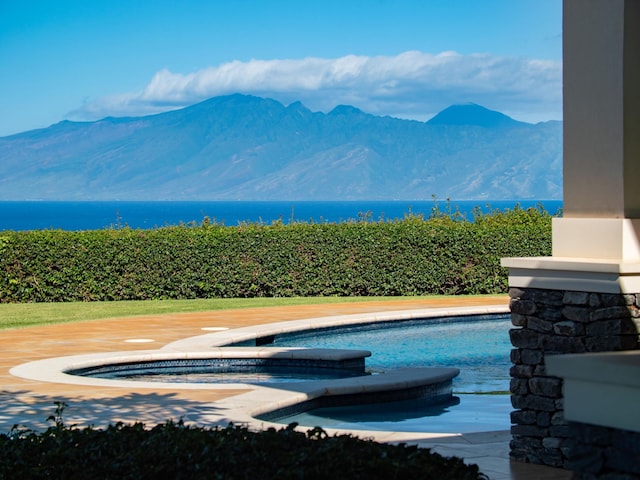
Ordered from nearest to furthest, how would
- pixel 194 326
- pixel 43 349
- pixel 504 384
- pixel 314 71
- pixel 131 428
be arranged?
pixel 131 428
pixel 504 384
pixel 43 349
pixel 194 326
pixel 314 71

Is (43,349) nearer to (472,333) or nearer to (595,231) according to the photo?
(472,333)


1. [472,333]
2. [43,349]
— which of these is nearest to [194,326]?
[43,349]

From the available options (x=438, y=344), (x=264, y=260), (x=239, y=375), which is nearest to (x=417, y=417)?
(x=239, y=375)

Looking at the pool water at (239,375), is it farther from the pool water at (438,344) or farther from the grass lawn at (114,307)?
the grass lawn at (114,307)

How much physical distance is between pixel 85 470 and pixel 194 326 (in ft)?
32.7

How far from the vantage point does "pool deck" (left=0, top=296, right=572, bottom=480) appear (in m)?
7.11

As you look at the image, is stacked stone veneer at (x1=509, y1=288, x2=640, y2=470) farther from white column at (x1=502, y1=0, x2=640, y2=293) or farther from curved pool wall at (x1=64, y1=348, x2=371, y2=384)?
curved pool wall at (x1=64, y1=348, x2=371, y2=384)

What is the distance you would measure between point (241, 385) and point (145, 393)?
0.95 metres

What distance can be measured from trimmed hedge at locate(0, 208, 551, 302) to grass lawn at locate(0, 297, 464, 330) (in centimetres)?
63

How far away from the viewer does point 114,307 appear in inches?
692

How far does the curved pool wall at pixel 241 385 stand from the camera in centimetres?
855

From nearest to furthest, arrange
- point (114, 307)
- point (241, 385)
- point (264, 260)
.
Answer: point (241, 385), point (114, 307), point (264, 260)

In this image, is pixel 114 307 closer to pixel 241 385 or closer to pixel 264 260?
pixel 264 260

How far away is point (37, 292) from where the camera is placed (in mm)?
18734
